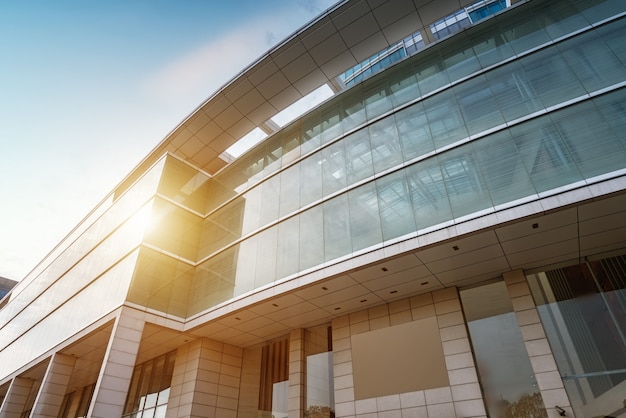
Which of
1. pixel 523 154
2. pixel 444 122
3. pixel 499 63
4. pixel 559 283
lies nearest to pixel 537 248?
pixel 559 283

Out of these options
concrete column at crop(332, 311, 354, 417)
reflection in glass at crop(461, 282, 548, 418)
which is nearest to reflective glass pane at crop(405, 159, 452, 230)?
reflection in glass at crop(461, 282, 548, 418)

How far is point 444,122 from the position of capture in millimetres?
13852

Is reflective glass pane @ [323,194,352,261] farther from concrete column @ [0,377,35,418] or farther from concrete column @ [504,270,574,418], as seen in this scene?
concrete column @ [0,377,35,418]

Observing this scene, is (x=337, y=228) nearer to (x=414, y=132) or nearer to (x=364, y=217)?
(x=364, y=217)

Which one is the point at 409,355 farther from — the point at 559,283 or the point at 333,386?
the point at 559,283

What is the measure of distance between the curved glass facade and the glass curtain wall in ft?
12.4

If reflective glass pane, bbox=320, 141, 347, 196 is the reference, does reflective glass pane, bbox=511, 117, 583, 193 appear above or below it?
below

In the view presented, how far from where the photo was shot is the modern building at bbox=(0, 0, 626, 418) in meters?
11.4

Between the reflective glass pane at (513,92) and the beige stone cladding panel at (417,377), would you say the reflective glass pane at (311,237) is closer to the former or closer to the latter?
the beige stone cladding panel at (417,377)

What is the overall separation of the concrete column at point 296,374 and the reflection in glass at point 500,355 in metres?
7.25

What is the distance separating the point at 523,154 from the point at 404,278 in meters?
5.56

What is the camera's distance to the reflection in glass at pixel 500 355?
11.5 meters

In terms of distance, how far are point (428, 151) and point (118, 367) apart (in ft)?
47.3

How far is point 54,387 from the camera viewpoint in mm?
19531
